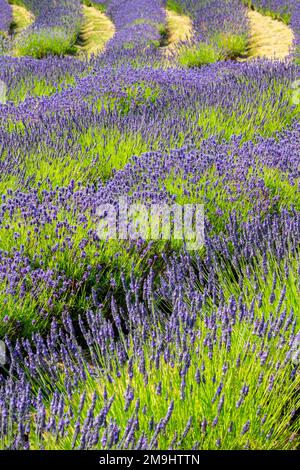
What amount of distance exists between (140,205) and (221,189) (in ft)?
1.88

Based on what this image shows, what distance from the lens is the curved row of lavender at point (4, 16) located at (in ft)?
37.7

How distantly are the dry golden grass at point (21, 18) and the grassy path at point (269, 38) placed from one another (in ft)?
16.3

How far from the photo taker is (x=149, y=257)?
10.2ft

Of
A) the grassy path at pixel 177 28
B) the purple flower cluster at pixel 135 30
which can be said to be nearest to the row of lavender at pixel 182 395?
the purple flower cluster at pixel 135 30

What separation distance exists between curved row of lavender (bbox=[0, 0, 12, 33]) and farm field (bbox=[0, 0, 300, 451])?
15.3 feet

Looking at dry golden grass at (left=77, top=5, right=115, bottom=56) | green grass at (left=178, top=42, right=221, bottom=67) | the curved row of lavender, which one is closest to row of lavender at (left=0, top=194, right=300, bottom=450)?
green grass at (left=178, top=42, right=221, bottom=67)

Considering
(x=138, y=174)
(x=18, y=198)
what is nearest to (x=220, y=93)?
(x=138, y=174)

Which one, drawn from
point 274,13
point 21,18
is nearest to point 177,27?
point 274,13

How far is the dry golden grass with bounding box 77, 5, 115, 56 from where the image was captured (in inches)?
421

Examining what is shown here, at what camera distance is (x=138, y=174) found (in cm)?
363

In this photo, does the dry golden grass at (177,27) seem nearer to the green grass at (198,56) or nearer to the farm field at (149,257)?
the green grass at (198,56)

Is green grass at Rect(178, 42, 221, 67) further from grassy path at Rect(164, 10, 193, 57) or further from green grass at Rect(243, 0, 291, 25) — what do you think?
green grass at Rect(243, 0, 291, 25)

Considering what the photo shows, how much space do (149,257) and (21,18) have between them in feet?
39.3

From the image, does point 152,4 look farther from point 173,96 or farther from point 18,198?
point 18,198
